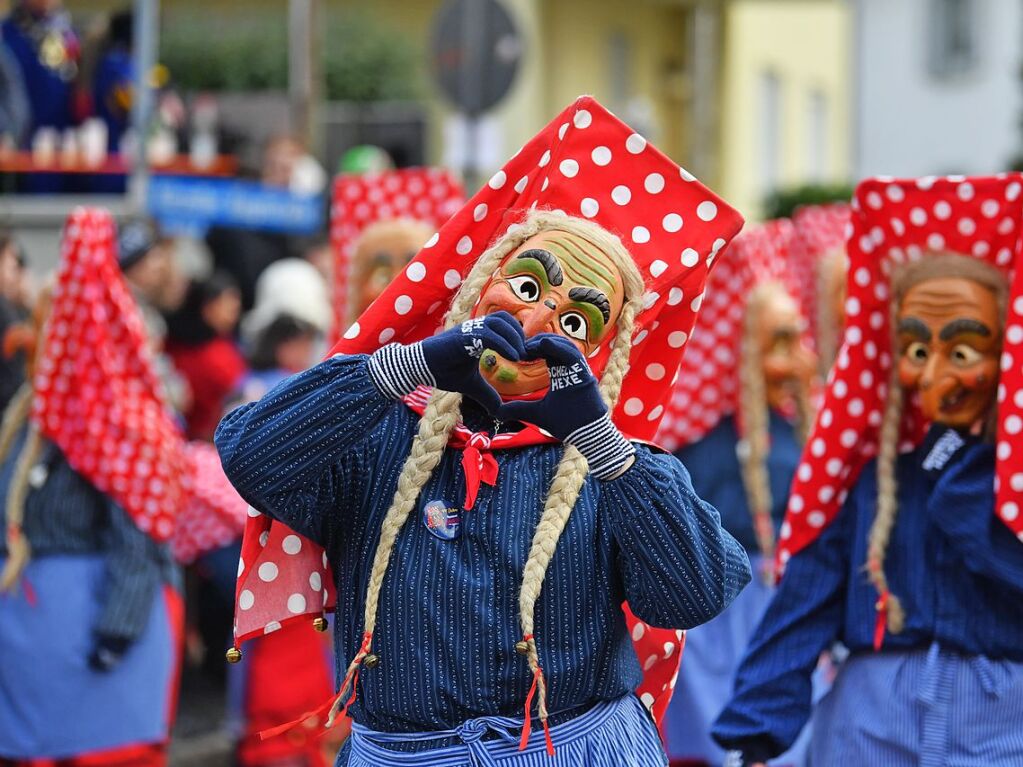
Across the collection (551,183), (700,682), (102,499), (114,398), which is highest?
(551,183)

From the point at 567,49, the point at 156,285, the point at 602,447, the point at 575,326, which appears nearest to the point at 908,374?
the point at 575,326

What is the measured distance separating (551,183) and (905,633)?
1.36 m

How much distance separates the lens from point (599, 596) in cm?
285

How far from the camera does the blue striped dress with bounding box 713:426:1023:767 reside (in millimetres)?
3582

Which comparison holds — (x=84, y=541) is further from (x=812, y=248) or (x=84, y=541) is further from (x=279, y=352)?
(x=812, y=248)

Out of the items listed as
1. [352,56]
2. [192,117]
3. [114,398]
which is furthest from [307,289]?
[352,56]

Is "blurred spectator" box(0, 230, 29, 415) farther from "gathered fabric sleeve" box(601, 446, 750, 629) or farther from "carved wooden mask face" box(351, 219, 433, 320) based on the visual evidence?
"gathered fabric sleeve" box(601, 446, 750, 629)

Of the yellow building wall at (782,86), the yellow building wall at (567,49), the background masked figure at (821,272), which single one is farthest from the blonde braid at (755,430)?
the yellow building wall at (782,86)

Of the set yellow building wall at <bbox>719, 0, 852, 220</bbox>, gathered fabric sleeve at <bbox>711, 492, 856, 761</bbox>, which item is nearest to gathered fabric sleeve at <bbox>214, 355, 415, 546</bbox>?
gathered fabric sleeve at <bbox>711, 492, 856, 761</bbox>

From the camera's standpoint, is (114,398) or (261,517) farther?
(114,398)

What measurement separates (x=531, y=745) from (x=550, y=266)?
81cm

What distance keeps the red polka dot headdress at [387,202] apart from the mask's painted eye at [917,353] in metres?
2.76

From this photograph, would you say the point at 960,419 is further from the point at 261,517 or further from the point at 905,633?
the point at 261,517

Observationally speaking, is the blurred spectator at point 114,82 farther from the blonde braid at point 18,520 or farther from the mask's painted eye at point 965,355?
the mask's painted eye at point 965,355
